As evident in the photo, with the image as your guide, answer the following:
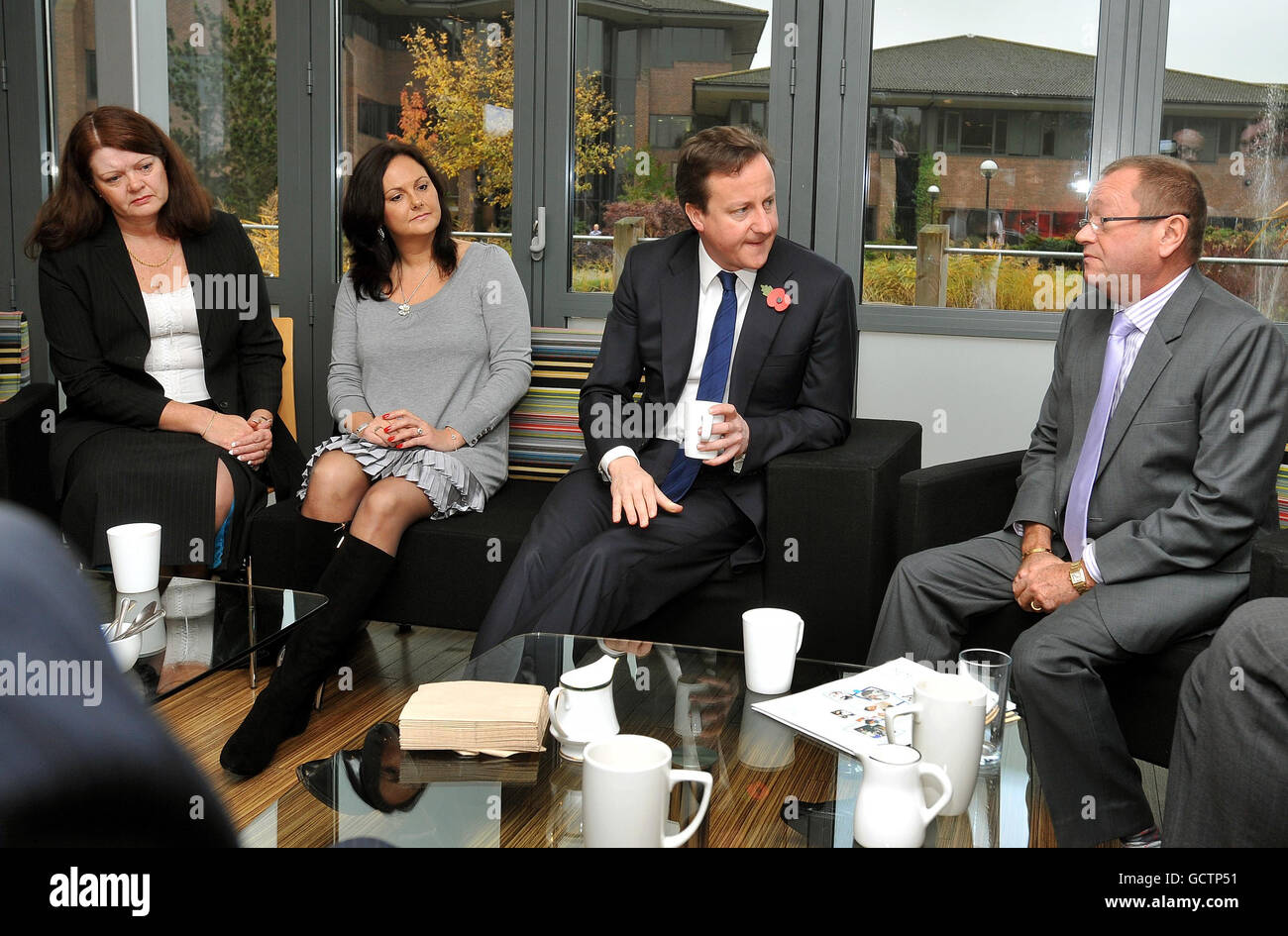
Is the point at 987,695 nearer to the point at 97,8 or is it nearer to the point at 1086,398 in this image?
the point at 1086,398

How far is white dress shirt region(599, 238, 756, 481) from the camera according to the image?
2.62 meters

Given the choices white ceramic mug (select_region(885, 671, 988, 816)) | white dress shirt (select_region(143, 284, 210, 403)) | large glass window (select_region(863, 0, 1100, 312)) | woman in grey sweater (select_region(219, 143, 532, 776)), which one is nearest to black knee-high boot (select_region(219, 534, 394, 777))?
woman in grey sweater (select_region(219, 143, 532, 776))

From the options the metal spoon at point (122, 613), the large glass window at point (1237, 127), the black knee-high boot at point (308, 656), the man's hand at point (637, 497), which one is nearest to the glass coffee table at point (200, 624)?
the metal spoon at point (122, 613)

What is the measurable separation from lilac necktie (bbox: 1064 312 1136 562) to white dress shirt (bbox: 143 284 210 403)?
216cm

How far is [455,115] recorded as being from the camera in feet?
12.2

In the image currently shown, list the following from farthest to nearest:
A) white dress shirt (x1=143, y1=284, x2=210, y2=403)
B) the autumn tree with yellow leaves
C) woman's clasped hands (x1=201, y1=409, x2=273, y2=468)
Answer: the autumn tree with yellow leaves < white dress shirt (x1=143, y1=284, x2=210, y2=403) < woman's clasped hands (x1=201, y1=409, x2=273, y2=468)

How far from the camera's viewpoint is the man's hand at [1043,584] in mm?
2074

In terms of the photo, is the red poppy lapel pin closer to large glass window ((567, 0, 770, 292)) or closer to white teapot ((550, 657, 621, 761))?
large glass window ((567, 0, 770, 292))

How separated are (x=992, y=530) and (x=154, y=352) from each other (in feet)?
7.00

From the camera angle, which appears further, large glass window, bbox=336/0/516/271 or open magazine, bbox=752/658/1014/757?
large glass window, bbox=336/0/516/271

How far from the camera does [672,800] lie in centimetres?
129

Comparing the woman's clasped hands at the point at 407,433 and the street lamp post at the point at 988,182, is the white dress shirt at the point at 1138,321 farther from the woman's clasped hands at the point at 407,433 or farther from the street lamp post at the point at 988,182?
the woman's clasped hands at the point at 407,433
